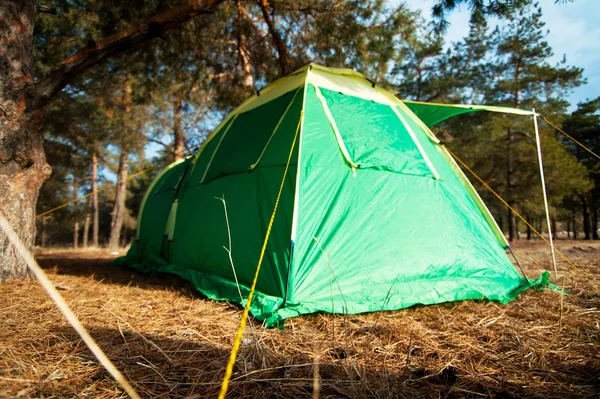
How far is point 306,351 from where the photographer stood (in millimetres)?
1667

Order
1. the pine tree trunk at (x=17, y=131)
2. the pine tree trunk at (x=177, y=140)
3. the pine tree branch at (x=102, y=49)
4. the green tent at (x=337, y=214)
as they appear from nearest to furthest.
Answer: the green tent at (x=337, y=214), the pine tree trunk at (x=17, y=131), the pine tree branch at (x=102, y=49), the pine tree trunk at (x=177, y=140)

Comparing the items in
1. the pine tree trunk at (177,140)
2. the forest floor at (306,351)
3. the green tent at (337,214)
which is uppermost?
the pine tree trunk at (177,140)

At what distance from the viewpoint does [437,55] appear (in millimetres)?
12742

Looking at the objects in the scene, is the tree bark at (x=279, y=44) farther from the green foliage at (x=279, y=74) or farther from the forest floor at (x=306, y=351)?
the forest floor at (x=306, y=351)

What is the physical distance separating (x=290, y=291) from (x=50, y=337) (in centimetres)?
134

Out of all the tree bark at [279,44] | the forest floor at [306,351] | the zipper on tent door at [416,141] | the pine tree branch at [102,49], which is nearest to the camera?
the forest floor at [306,351]

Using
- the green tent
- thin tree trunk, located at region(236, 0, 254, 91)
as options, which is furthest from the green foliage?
the green tent

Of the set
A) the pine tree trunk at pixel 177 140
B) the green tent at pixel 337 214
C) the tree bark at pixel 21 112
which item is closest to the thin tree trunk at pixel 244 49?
the green tent at pixel 337 214

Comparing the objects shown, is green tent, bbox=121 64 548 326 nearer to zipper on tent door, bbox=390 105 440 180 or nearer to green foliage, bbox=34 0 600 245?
zipper on tent door, bbox=390 105 440 180

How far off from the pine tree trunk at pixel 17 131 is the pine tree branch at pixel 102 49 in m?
0.10

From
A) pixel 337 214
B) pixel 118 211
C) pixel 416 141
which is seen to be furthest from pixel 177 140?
pixel 337 214

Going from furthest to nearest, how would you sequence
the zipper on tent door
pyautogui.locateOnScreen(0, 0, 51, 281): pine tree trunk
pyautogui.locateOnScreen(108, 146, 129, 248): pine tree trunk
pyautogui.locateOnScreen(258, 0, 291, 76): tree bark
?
1. pyautogui.locateOnScreen(108, 146, 129, 248): pine tree trunk
2. pyautogui.locateOnScreen(258, 0, 291, 76): tree bark
3. the zipper on tent door
4. pyautogui.locateOnScreen(0, 0, 51, 281): pine tree trunk

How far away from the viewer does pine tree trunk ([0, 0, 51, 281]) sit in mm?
2689

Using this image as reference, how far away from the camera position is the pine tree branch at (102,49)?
9.39 feet
